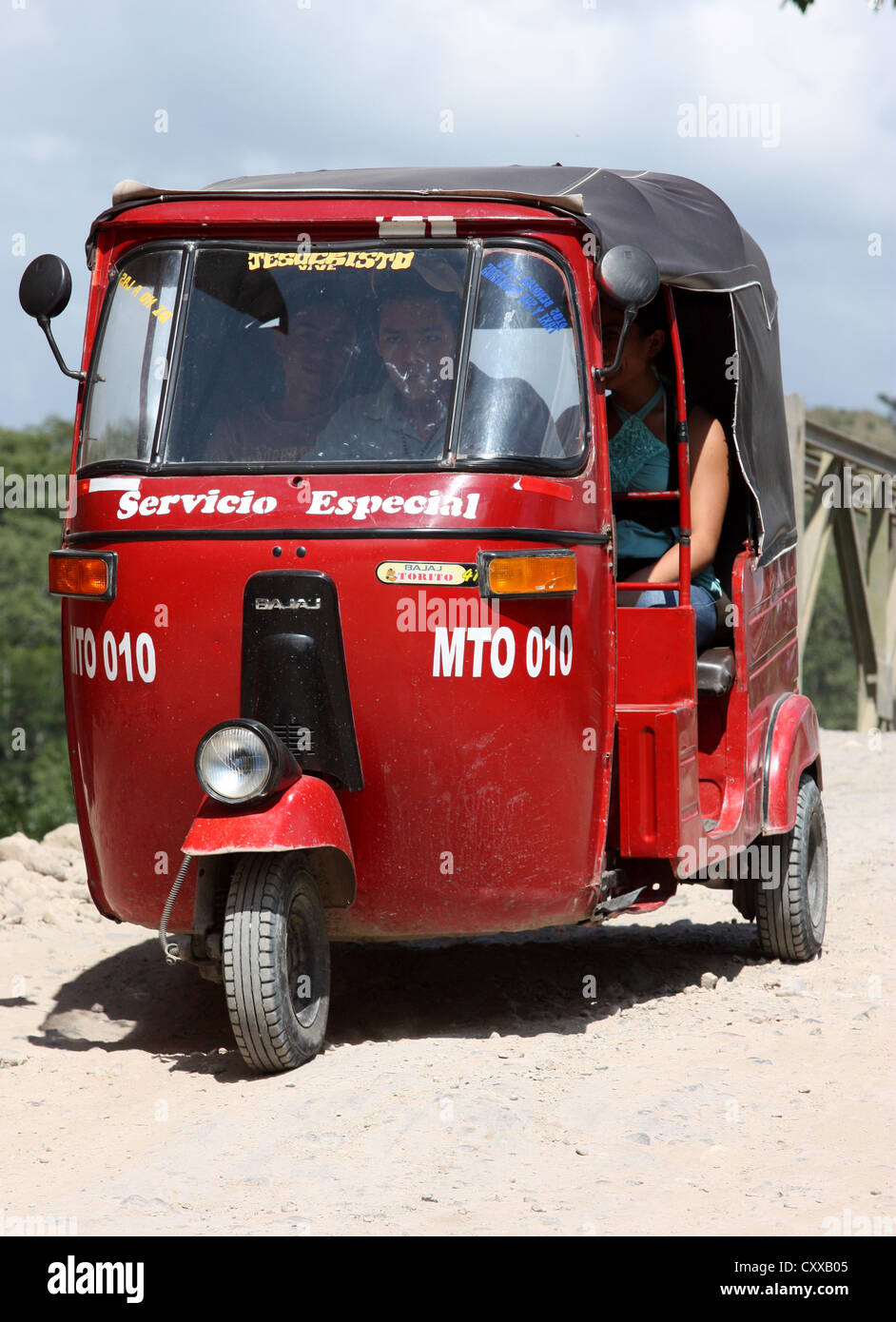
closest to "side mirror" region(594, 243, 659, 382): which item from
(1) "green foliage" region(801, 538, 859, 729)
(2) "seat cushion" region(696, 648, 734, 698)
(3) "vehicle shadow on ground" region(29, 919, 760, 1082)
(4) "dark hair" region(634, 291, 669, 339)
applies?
(4) "dark hair" region(634, 291, 669, 339)

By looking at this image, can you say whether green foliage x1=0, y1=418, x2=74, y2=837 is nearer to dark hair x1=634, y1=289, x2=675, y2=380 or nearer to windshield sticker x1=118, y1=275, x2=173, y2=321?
dark hair x1=634, y1=289, x2=675, y2=380

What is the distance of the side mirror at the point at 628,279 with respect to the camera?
5.14 metres

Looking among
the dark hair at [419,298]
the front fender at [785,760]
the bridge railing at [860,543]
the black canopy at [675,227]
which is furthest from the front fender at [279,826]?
the bridge railing at [860,543]

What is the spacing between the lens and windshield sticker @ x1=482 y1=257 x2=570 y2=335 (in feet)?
17.3

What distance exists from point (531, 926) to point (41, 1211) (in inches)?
78.7

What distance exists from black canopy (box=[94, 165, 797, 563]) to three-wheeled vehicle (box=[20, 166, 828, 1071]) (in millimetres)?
31

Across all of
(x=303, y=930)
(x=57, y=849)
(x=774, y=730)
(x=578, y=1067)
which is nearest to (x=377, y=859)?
(x=303, y=930)

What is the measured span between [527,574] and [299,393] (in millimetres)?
987

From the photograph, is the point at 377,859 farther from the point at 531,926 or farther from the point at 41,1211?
the point at 41,1211

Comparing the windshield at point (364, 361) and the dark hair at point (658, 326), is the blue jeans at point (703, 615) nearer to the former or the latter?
the dark hair at point (658, 326)

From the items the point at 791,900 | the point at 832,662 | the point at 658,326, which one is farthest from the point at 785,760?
the point at 832,662

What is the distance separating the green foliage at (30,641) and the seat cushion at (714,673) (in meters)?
34.9

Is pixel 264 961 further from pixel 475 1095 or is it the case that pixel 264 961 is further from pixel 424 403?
pixel 424 403

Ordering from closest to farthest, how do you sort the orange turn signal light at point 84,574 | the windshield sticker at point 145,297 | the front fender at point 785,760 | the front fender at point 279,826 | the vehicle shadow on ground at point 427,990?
the front fender at point 279,826 → the orange turn signal light at point 84,574 → the windshield sticker at point 145,297 → the vehicle shadow on ground at point 427,990 → the front fender at point 785,760
